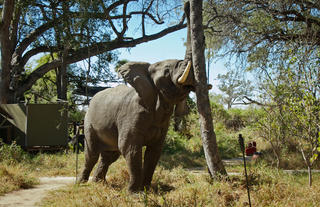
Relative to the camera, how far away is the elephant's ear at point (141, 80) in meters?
4.98

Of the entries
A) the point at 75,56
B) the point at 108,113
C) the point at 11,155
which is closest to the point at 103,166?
the point at 108,113

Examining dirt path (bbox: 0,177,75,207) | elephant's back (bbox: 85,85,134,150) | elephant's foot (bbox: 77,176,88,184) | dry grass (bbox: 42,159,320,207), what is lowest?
dirt path (bbox: 0,177,75,207)

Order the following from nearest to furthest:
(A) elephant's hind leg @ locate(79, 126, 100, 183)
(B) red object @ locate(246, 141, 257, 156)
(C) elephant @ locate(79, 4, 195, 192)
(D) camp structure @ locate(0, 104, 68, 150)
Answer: (C) elephant @ locate(79, 4, 195, 192) → (A) elephant's hind leg @ locate(79, 126, 100, 183) → (B) red object @ locate(246, 141, 257, 156) → (D) camp structure @ locate(0, 104, 68, 150)

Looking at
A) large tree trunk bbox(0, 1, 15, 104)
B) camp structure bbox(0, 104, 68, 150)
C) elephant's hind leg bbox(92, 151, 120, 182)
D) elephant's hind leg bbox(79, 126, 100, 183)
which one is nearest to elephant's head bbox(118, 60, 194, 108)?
elephant's hind leg bbox(79, 126, 100, 183)

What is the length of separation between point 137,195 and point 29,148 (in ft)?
28.0

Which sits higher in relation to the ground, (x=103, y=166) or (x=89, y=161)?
(x=89, y=161)

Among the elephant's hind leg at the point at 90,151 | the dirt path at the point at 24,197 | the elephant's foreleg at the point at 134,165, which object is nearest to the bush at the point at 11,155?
the dirt path at the point at 24,197

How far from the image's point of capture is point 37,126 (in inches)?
477

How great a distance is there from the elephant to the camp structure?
6.97 m

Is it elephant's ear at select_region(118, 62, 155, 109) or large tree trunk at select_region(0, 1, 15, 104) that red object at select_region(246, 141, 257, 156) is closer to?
elephant's ear at select_region(118, 62, 155, 109)

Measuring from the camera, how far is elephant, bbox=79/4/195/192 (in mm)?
4820

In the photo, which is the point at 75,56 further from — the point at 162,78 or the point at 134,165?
the point at 134,165

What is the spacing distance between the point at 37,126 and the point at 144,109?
8.52 meters

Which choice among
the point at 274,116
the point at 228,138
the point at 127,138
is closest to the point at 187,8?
the point at 127,138
